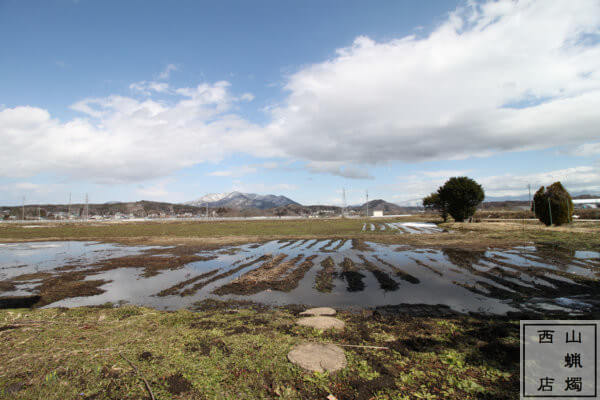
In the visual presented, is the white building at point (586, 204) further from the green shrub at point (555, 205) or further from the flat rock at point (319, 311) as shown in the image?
the flat rock at point (319, 311)

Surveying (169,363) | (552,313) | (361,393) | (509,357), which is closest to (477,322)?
(509,357)

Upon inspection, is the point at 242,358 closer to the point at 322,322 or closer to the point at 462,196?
the point at 322,322

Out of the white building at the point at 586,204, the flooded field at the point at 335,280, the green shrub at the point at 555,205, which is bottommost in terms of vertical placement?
the flooded field at the point at 335,280

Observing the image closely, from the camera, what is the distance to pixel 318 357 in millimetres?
6023

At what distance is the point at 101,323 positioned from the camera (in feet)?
27.5

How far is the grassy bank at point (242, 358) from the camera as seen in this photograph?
4941 mm

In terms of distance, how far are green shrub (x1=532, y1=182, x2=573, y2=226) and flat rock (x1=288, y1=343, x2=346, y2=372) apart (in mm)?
41005

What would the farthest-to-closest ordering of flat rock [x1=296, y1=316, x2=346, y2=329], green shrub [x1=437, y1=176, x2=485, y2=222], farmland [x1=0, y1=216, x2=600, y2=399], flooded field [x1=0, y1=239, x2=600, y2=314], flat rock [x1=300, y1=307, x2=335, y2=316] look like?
green shrub [x1=437, y1=176, x2=485, y2=222] < flooded field [x1=0, y1=239, x2=600, y2=314] < flat rock [x1=300, y1=307, x2=335, y2=316] < flat rock [x1=296, y1=316, x2=346, y2=329] < farmland [x1=0, y1=216, x2=600, y2=399]

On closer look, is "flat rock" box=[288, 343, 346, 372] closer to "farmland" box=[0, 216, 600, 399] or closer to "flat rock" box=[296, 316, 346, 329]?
"farmland" box=[0, 216, 600, 399]

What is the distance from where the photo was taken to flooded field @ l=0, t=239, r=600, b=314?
10383 mm

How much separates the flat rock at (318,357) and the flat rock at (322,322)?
112 cm

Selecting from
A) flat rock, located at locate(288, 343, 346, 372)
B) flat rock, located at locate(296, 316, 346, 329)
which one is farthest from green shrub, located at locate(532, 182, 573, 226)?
flat rock, located at locate(288, 343, 346, 372)

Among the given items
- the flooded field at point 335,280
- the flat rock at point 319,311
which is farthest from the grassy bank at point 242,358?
the flooded field at point 335,280

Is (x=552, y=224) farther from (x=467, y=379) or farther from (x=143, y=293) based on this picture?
(x=143, y=293)
